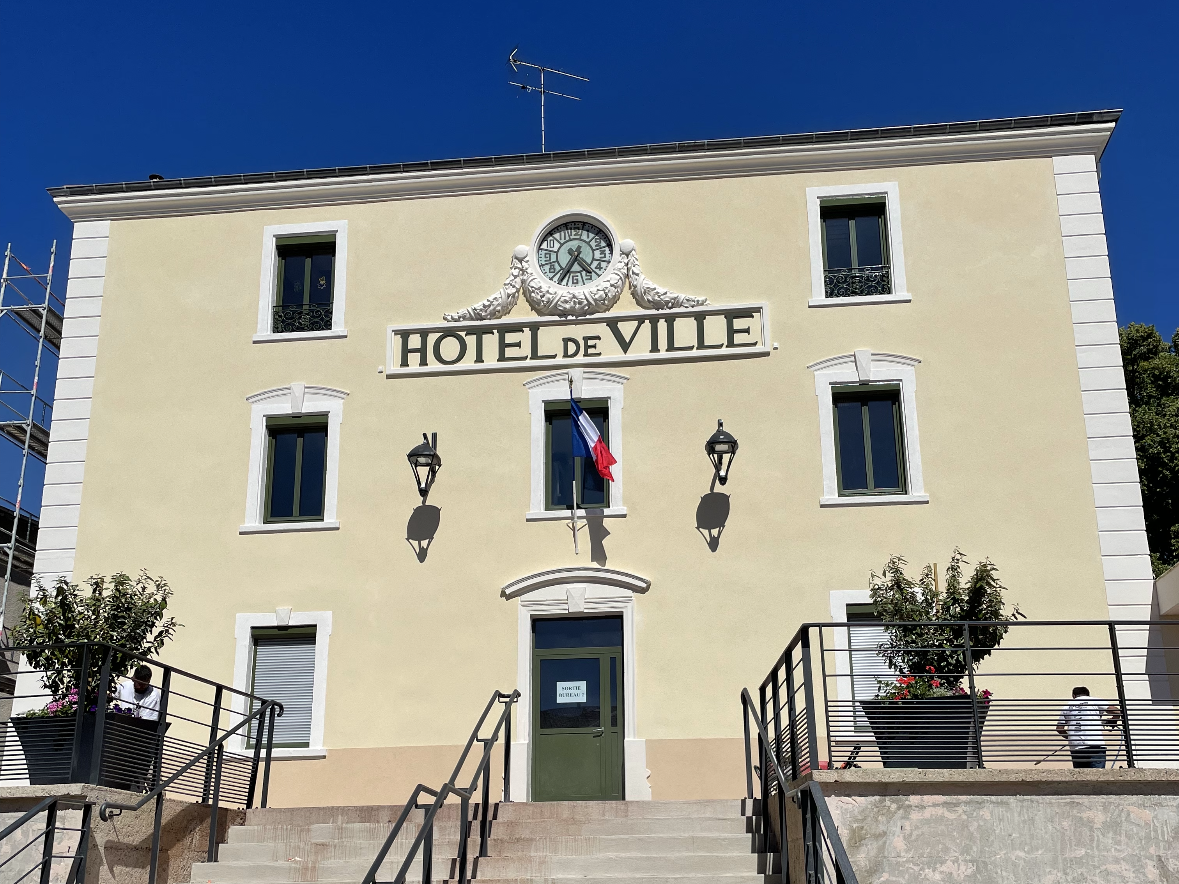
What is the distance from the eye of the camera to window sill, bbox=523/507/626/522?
14.0 meters

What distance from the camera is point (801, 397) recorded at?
1419 centimetres

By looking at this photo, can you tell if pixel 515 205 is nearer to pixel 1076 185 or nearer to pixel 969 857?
pixel 1076 185

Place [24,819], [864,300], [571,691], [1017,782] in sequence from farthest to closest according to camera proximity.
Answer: [864,300], [571,691], [1017,782], [24,819]

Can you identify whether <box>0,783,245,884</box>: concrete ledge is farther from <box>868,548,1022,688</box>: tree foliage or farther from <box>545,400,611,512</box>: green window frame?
<box>868,548,1022,688</box>: tree foliage

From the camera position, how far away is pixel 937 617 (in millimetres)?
11305

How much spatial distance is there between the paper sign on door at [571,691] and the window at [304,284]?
16.3 feet

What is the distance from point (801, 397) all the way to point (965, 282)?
2219mm

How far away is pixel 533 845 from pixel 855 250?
7.78 m

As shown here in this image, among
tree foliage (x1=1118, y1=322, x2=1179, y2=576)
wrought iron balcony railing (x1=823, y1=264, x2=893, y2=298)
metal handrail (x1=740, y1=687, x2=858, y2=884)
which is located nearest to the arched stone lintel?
metal handrail (x1=740, y1=687, x2=858, y2=884)

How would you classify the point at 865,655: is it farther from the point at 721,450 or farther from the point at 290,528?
the point at 290,528

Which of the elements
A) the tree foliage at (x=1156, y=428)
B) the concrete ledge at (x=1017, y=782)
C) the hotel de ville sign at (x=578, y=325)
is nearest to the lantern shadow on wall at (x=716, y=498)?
the hotel de ville sign at (x=578, y=325)

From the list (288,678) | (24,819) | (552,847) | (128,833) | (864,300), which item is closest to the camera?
(24,819)

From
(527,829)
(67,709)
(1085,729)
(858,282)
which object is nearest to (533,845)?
(527,829)

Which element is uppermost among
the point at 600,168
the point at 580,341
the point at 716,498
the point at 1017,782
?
the point at 600,168
